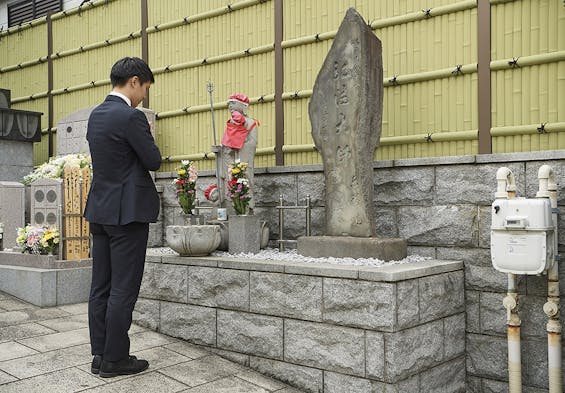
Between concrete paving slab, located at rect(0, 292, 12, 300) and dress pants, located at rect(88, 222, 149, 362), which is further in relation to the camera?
concrete paving slab, located at rect(0, 292, 12, 300)

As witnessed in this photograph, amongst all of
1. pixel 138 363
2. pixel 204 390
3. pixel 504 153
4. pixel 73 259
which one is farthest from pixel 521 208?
pixel 73 259

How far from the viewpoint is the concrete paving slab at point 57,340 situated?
5410 mm

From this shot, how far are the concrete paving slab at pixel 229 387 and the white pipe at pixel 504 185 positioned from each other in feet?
8.67

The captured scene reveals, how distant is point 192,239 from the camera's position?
19.0 feet

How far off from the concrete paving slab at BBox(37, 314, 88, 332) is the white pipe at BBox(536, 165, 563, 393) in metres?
4.60

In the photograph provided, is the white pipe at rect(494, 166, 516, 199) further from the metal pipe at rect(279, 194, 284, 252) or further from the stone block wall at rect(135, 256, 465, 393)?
the metal pipe at rect(279, 194, 284, 252)

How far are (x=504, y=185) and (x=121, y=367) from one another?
11.8ft

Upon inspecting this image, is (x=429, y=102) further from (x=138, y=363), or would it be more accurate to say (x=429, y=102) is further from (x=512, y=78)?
(x=138, y=363)

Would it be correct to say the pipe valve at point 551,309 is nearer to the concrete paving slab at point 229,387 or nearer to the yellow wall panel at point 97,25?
the concrete paving slab at point 229,387

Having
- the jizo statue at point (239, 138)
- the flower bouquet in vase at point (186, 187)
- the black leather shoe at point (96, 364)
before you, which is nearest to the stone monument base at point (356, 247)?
the jizo statue at point (239, 138)

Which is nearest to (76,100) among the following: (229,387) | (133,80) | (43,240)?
(43,240)

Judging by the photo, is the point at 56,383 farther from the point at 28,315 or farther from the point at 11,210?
the point at 11,210

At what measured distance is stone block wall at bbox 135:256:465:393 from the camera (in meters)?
4.51

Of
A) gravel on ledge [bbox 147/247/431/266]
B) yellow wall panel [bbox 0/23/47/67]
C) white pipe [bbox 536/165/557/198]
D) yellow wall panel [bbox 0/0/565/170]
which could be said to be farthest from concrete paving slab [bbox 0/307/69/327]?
yellow wall panel [bbox 0/23/47/67]
